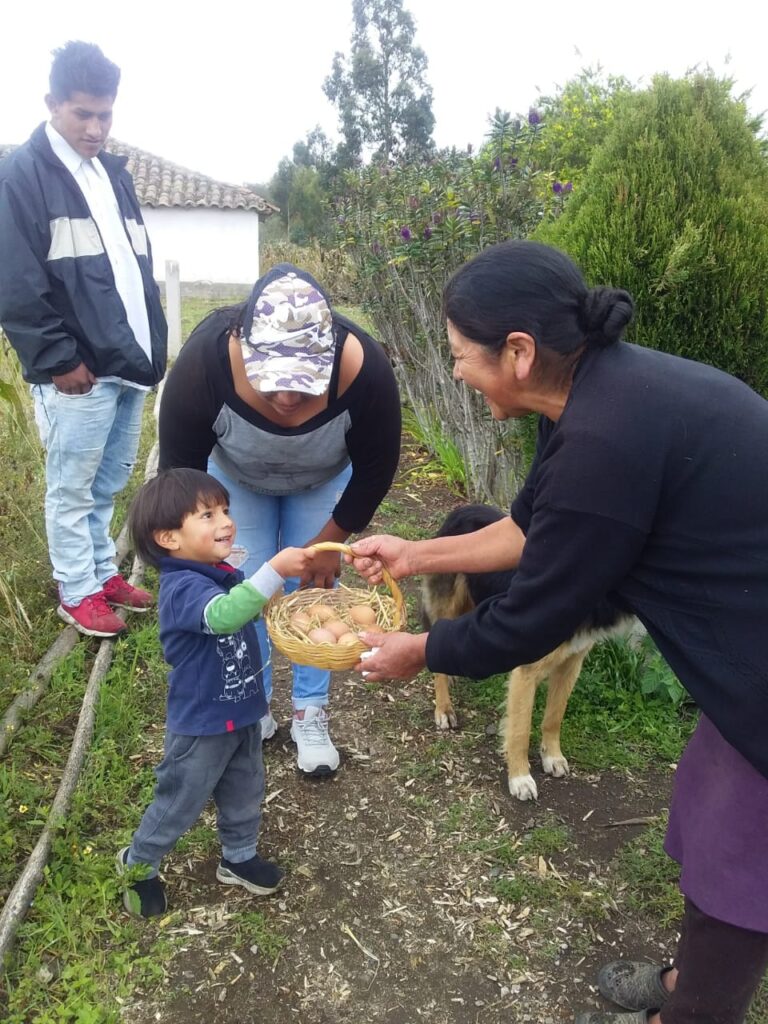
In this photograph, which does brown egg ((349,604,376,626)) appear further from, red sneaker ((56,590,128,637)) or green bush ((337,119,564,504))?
green bush ((337,119,564,504))

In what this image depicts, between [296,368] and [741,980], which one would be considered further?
[296,368]

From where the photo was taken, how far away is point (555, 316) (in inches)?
71.7

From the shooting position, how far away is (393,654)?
94.4 inches

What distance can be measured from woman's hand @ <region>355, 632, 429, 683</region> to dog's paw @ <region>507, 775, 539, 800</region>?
1.37m

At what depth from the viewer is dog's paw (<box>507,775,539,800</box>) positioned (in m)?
3.50

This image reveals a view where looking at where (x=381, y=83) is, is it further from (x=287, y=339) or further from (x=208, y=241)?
(x=287, y=339)

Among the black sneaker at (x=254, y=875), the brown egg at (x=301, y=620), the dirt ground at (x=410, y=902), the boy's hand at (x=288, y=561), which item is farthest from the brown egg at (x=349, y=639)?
the dirt ground at (x=410, y=902)

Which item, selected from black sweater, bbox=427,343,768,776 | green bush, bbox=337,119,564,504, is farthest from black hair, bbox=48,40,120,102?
black sweater, bbox=427,343,768,776

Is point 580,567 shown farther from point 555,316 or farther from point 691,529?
point 555,316

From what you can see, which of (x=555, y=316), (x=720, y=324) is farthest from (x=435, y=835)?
(x=720, y=324)

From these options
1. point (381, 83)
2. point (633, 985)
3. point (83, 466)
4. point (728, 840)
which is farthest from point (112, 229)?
point (381, 83)

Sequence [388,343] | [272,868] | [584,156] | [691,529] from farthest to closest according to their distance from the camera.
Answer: [388,343]
[584,156]
[272,868]
[691,529]

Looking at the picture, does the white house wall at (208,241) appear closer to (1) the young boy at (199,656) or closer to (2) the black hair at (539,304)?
(1) the young boy at (199,656)

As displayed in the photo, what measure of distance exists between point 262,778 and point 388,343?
5.78 m
